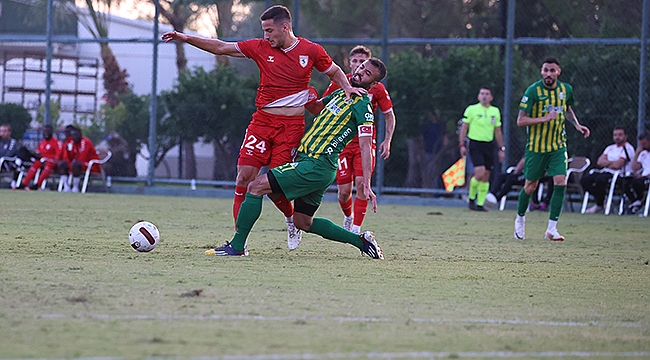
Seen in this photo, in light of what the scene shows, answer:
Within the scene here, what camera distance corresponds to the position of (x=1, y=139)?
2264 cm

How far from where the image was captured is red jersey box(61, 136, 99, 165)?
21875mm

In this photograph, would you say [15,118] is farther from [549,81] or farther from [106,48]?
[549,81]

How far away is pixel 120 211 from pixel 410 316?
10009 mm

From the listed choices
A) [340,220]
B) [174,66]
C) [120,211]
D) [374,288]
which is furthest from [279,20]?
[174,66]

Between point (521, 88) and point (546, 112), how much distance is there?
851 centimetres

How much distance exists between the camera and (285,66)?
8398 millimetres

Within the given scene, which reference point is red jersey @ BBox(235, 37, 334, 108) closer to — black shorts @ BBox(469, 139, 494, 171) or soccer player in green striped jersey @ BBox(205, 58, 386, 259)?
soccer player in green striped jersey @ BBox(205, 58, 386, 259)

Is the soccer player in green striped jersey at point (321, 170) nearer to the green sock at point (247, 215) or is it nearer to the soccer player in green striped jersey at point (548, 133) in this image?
the green sock at point (247, 215)

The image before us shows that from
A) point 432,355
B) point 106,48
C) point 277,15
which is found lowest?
point 432,355

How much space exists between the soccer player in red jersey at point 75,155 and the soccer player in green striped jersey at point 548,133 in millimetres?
12975

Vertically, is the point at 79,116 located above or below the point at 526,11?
below

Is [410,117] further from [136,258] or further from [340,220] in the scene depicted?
[136,258]

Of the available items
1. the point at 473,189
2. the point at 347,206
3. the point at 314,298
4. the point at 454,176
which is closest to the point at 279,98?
the point at 347,206

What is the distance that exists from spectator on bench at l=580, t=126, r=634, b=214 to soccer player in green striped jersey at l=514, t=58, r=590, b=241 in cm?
668
